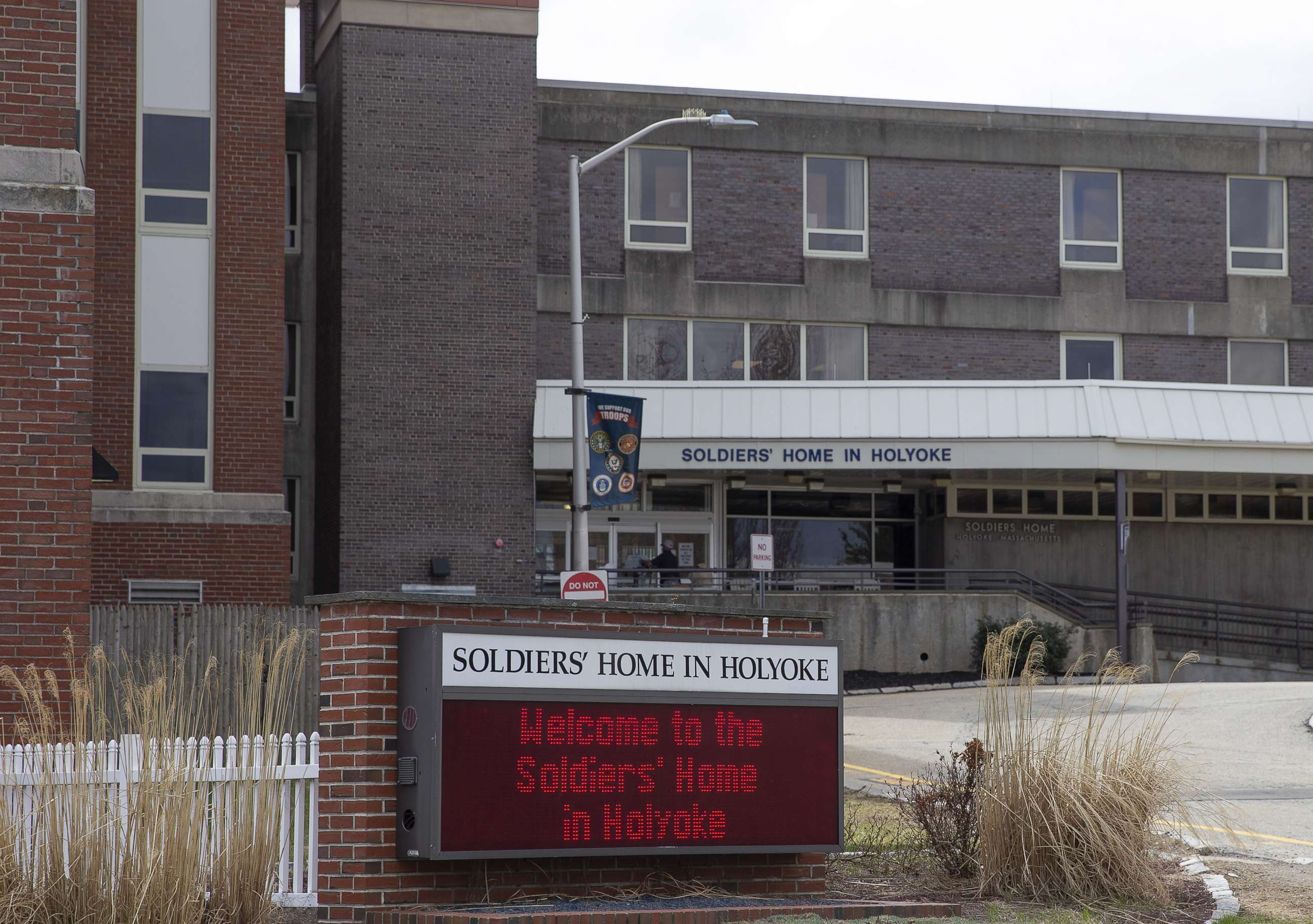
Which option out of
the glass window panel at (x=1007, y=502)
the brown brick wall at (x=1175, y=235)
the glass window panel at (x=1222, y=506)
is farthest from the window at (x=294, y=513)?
the glass window panel at (x=1222, y=506)

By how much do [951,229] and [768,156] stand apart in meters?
4.38

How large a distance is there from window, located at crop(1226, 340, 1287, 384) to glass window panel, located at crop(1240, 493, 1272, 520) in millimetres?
2620

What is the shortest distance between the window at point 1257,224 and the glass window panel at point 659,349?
1290 centimetres

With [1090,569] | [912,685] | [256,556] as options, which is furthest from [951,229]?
[256,556]

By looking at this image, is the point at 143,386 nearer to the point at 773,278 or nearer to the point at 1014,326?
the point at 773,278

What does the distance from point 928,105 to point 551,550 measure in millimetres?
12869

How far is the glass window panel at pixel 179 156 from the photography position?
79.8ft

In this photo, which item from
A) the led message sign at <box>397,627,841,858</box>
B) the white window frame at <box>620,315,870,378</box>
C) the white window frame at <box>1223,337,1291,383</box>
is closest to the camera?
the led message sign at <box>397,627,841,858</box>

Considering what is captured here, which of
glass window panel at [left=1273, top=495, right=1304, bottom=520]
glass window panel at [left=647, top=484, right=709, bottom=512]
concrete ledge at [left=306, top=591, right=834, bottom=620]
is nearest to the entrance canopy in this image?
glass window panel at [left=647, top=484, right=709, bottom=512]

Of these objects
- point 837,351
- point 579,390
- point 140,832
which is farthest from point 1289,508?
point 140,832

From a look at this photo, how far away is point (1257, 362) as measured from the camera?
35.8 m

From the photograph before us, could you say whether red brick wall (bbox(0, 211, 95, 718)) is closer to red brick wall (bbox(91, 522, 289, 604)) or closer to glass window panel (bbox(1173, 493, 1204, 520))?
red brick wall (bbox(91, 522, 289, 604))

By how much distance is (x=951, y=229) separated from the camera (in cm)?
3456

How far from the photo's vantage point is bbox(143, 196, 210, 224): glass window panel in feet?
79.6
